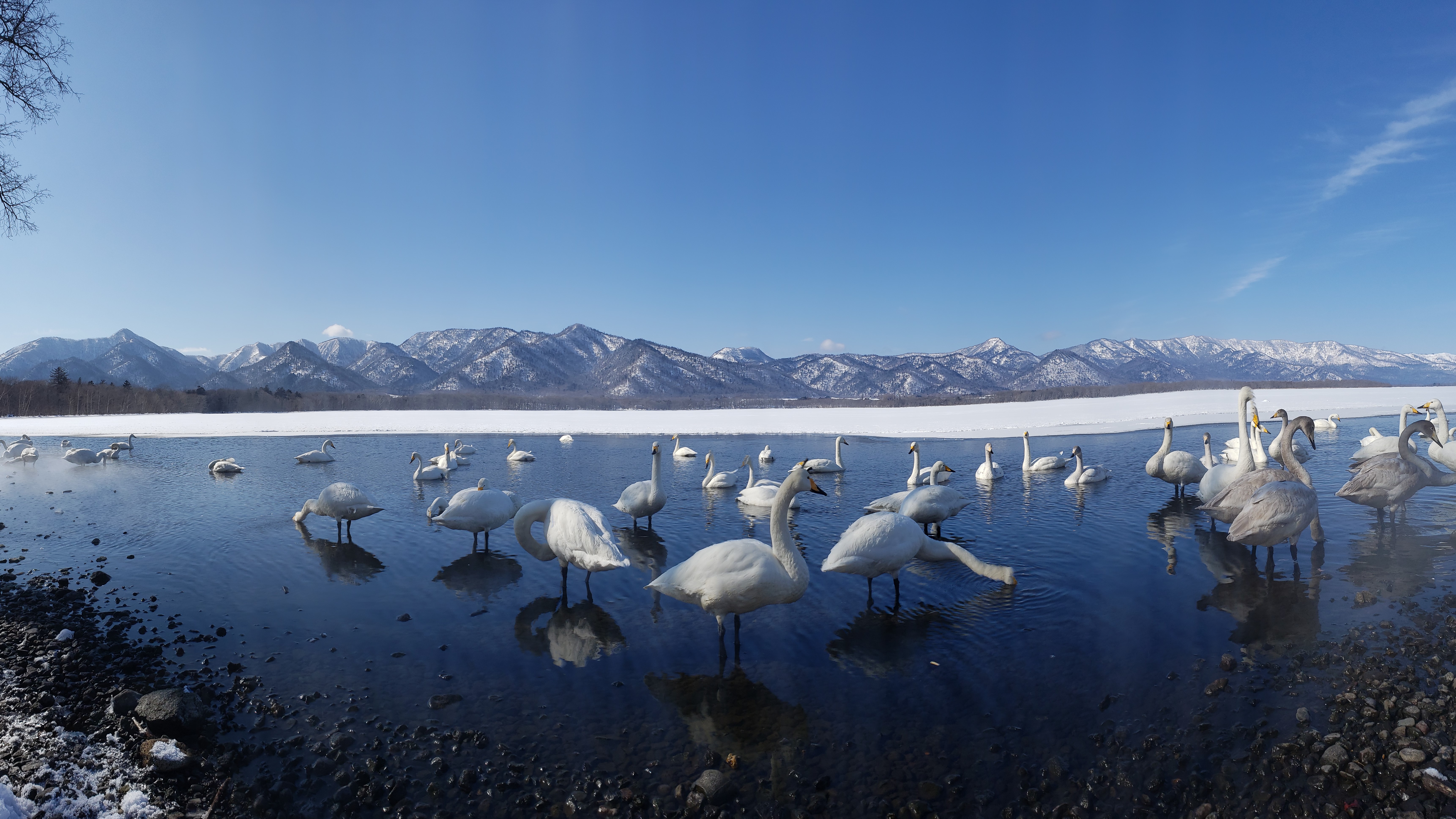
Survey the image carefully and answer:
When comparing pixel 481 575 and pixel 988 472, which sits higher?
pixel 988 472

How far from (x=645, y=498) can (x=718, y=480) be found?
14.4ft

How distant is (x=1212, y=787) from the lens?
162 inches

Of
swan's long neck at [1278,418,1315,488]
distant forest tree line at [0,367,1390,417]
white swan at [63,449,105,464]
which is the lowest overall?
white swan at [63,449,105,464]

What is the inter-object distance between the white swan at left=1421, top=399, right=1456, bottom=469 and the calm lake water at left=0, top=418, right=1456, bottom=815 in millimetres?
840

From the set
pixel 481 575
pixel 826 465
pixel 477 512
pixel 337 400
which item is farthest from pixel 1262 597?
pixel 337 400

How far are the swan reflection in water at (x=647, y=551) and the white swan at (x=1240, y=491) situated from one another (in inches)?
318

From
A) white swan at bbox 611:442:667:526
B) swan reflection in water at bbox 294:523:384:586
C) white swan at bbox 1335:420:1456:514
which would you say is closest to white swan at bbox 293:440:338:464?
swan reflection in water at bbox 294:523:384:586

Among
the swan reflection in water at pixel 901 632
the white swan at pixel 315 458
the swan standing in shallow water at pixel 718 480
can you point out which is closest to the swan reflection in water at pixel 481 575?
the swan reflection in water at pixel 901 632

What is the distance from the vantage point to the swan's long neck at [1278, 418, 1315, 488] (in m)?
9.52

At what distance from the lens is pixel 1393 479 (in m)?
9.39

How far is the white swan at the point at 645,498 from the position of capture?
1182 centimetres

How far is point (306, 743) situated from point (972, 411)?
47712mm

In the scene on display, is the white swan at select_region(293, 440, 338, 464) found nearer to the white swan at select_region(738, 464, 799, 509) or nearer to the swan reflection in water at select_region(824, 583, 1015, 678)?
the white swan at select_region(738, 464, 799, 509)

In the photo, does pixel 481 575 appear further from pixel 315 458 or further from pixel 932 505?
pixel 315 458
